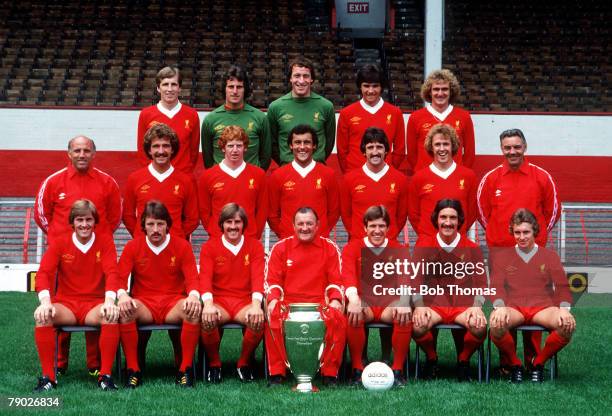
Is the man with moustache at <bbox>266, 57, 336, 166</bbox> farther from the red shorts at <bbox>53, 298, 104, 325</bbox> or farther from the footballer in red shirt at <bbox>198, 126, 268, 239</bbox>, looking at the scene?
the red shorts at <bbox>53, 298, 104, 325</bbox>

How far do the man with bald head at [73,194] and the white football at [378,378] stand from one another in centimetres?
186

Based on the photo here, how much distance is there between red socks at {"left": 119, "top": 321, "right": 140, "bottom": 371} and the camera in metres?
5.32

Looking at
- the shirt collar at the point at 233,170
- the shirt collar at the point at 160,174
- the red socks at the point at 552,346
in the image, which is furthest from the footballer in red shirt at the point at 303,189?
the red socks at the point at 552,346

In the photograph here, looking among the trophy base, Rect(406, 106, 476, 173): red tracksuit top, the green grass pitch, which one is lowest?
the green grass pitch

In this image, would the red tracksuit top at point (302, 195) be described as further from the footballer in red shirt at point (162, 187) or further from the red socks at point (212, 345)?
the red socks at point (212, 345)

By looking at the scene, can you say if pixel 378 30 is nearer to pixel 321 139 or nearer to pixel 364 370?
pixel 321 139

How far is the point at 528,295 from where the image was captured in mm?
5570

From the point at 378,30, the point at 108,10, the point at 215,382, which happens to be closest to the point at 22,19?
the point at 108,10

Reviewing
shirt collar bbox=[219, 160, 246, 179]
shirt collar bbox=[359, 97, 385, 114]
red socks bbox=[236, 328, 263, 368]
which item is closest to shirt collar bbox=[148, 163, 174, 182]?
shirt collar bbox=[219, 160, 246, 179]

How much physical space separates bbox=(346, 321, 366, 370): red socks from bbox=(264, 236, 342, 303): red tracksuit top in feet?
0.76

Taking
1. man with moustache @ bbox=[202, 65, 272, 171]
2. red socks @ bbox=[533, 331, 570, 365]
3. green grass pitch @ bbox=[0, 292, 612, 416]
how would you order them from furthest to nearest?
1. man with moustache @ bbox=[202, 65, 272, 171]
2. red socks @ bbox=[533, 331, 570, 365]
3. green grass pitch @ bbox=[0, 292, 612, 416]

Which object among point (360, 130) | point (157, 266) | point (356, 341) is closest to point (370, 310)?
point (356, 341)

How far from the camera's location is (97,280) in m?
5.59

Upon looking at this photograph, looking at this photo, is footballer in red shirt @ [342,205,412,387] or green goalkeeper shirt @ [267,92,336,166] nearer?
footballer in red shirt @ [342,205,412,387]
